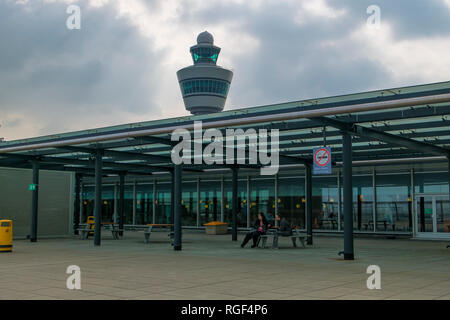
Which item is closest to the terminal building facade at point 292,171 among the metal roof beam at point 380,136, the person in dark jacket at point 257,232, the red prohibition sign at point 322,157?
the metal roof beam at point 380,136

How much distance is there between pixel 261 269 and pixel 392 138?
712 centimetres

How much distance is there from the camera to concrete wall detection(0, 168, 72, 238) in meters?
24.0

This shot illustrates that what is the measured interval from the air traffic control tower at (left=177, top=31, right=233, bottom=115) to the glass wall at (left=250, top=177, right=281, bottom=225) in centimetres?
7646

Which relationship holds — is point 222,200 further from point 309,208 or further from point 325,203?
point 309,208

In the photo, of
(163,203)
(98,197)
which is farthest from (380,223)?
(163,203)

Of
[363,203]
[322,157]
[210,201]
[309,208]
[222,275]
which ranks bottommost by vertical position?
[222,275]

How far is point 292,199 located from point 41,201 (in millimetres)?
13965

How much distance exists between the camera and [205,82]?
109 m

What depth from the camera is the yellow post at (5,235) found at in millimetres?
16781

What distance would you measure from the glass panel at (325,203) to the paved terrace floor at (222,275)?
1172cm

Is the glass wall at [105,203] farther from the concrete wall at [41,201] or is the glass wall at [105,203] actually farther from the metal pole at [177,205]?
the metal pole at [177,205]

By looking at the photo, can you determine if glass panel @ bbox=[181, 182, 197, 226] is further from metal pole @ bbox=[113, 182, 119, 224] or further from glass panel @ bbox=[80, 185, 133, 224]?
metal pole @ bbox=[113, 182, 119, 224]
